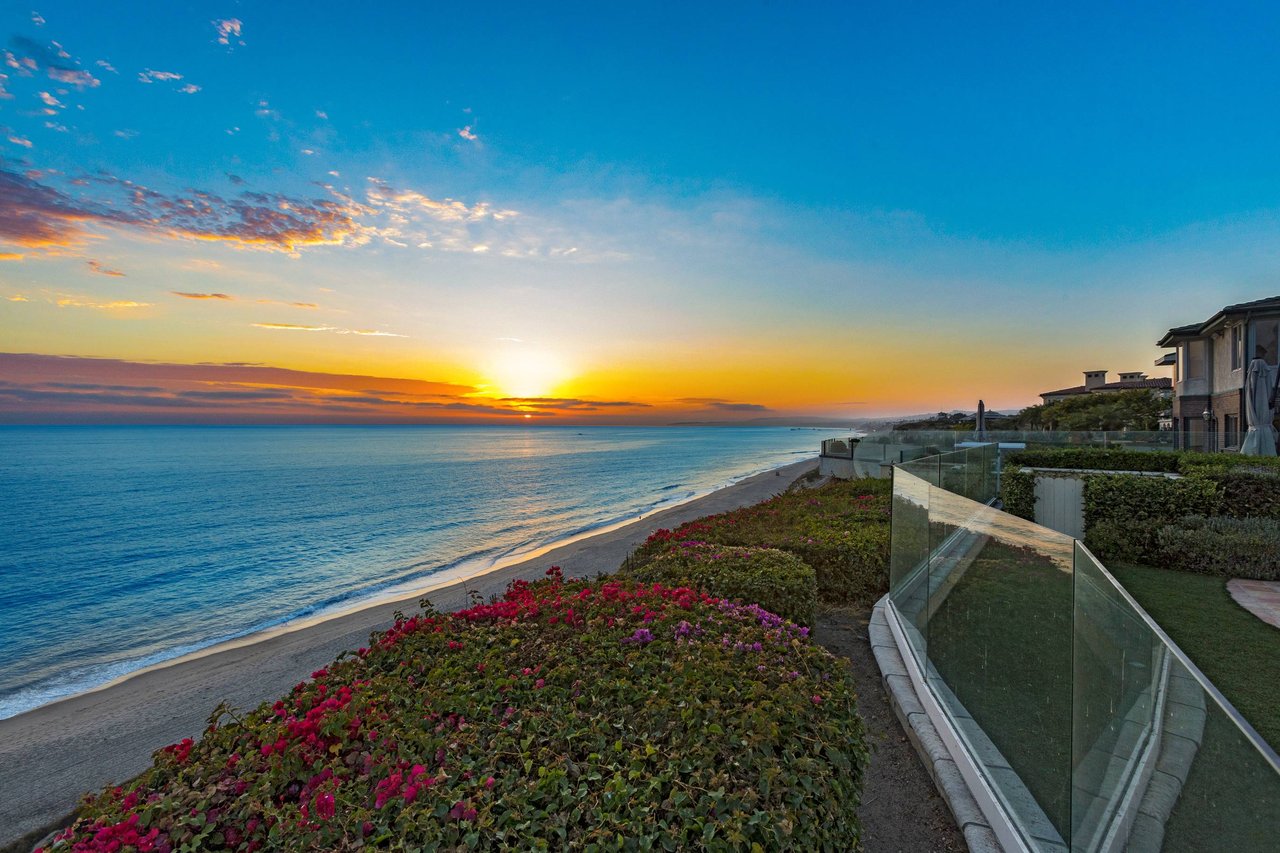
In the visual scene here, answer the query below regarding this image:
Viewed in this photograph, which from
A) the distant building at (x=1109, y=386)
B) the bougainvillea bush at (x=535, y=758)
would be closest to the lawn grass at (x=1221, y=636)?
the bougainvillea bush at (x=535, y=758)

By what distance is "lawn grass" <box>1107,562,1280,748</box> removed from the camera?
15.7 feet

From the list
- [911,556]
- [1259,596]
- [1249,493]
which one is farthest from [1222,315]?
[911,556]

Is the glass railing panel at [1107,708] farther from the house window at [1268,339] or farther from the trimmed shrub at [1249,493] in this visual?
the house window at [1268,339]

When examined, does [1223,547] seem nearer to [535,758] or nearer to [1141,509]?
[1141,509]

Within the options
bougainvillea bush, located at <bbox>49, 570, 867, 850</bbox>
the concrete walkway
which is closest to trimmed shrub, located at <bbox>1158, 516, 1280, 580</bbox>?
the concrete walkway

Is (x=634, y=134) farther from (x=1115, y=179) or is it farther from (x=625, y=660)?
(x=625, y=660)

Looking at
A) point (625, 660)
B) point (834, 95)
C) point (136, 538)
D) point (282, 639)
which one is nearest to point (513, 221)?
point (834, 95)

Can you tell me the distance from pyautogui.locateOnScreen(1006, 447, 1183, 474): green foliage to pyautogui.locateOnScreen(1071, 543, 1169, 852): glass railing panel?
1487 cm

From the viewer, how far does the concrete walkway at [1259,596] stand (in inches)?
276

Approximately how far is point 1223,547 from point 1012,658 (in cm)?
936

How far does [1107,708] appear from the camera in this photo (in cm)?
259

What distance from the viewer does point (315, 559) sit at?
75.7 feet

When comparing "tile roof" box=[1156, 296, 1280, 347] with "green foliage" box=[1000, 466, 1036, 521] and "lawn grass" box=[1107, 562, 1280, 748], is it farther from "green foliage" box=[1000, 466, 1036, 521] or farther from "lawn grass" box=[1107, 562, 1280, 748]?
"lawn grass" box=[1107, 562, 1280, 748]

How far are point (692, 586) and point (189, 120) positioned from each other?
16.6 m
